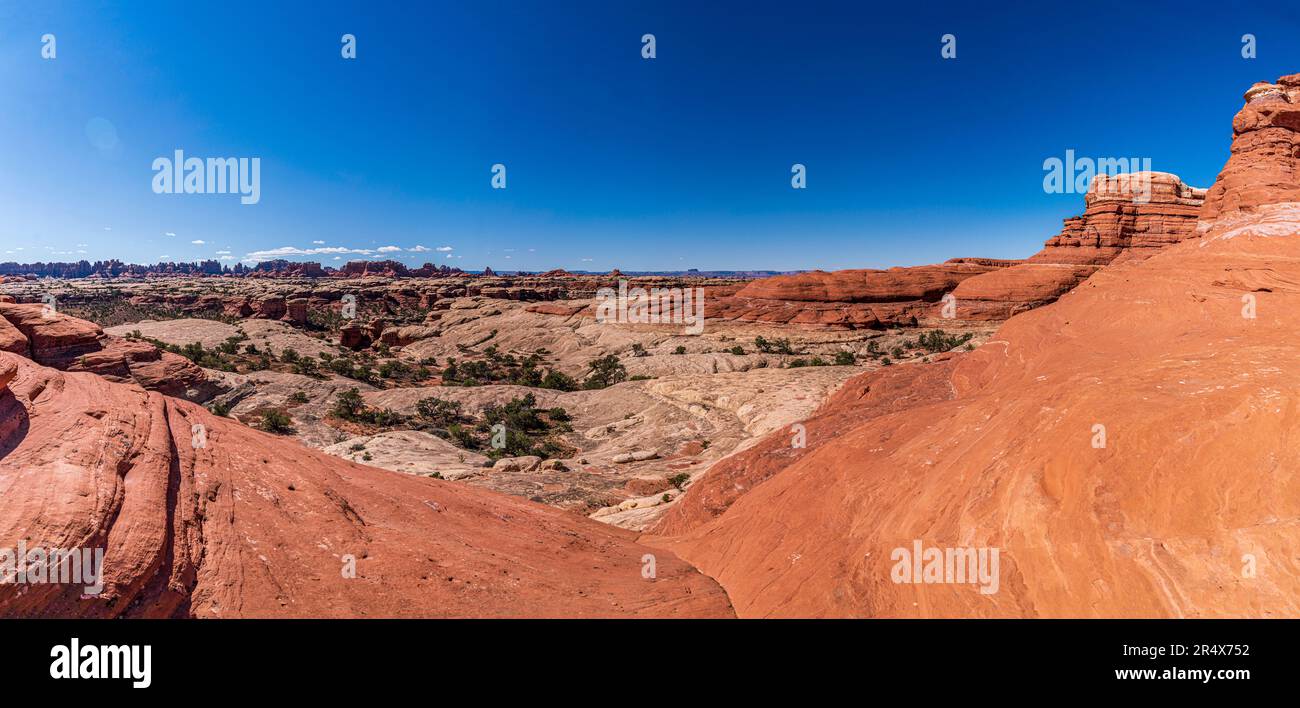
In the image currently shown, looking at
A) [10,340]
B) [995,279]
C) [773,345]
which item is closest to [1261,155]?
[995,279]

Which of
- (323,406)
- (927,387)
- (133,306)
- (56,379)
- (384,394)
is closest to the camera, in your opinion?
(56,379)

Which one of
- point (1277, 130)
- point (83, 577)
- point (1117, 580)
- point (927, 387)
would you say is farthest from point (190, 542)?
point (1277, 130)

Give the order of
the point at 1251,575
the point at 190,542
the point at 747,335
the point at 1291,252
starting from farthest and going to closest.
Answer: the point at 747,335 → the point at 1291,252 → the point at 190,542 → the point at 1251,575

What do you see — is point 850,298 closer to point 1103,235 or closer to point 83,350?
point 1103,235

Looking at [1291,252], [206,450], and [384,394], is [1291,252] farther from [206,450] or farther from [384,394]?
[384,394]

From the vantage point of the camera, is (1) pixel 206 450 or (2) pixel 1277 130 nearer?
(1) pixel 206 450

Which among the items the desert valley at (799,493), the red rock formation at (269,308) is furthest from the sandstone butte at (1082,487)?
the red rock formation at (269,308)

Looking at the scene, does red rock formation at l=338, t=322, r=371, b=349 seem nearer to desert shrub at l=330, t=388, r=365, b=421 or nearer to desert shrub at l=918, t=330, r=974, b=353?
desert shrub at l=330, t=388, r=365, b=421

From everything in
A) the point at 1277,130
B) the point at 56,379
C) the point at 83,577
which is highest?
the point at 1277,130
